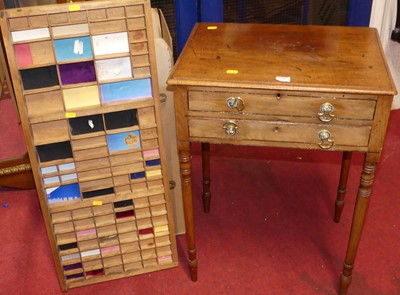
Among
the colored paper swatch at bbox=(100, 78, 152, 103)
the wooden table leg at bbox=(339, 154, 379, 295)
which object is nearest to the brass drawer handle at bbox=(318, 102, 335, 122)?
the wooden table leg at bbox=(339, 154, 379, 295)

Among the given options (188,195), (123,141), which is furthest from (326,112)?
(123,141)

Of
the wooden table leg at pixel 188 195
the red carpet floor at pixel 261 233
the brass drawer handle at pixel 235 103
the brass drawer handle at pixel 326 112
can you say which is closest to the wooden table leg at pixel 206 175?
the red carpet floor at pixel 261 233

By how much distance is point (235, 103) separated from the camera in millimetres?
1665

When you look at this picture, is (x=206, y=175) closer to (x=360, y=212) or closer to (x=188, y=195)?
(x=188, y=195)

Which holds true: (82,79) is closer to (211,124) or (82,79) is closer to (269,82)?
(211,124)

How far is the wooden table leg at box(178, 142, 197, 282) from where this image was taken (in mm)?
1804

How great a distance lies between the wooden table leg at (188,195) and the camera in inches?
71.0

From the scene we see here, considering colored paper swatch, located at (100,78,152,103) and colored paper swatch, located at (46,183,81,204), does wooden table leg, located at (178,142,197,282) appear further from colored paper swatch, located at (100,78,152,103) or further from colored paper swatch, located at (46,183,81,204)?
colored paper swatch, located at (46,183,81,204)

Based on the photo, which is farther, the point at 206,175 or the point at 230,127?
the point at 206,175

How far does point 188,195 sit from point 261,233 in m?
0.58

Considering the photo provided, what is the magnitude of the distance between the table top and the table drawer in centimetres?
14

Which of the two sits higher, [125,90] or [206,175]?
[125,90]

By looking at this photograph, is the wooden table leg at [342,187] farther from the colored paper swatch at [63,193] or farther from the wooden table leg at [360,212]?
the colored paper swatch at [63,193]

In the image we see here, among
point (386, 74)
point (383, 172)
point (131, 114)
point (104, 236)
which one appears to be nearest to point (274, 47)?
point (386, 74)
